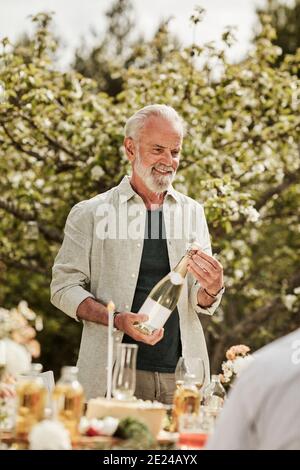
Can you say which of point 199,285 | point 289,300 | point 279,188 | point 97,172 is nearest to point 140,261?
point 199,285

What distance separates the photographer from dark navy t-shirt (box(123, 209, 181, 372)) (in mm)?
3875

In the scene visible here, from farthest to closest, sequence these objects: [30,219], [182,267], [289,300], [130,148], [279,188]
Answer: [279,188]
[289,300]
[30,219]
[130,148]
[182,267]

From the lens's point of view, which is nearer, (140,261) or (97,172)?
(140,261)

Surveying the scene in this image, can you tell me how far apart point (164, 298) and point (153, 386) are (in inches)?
17.5

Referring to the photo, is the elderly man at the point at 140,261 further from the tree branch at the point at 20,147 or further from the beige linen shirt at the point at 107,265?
the tree branch at the point at 20,147

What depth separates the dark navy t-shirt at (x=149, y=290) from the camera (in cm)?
388

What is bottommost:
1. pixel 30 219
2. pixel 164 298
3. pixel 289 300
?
pixel 164 298

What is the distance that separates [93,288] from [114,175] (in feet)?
11.3

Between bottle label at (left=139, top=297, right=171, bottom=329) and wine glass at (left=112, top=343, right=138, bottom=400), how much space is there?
1.59 feet

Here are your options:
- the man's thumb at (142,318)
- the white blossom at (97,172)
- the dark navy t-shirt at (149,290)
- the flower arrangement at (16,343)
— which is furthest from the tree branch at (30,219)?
the flower arrangement at (16,343)

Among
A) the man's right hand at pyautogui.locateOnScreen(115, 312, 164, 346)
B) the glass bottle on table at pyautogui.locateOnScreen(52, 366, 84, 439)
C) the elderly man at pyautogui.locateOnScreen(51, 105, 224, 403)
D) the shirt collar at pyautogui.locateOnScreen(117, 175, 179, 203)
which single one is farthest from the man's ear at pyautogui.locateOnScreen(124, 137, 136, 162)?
the glass bottle on table at pyautogui.locateOnScreen(52, 366, 84, 439)

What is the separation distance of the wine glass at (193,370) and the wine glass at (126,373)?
1.35 feet

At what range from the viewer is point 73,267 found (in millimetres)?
3910

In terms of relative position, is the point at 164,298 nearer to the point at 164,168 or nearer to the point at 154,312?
the point at 154,312
